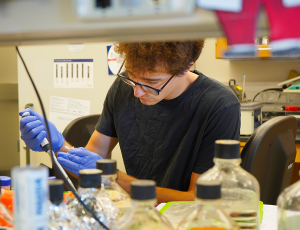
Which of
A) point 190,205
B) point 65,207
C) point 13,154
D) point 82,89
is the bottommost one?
point 13,154

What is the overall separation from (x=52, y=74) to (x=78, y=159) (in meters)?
1.40

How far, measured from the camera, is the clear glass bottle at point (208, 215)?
16.7 inches

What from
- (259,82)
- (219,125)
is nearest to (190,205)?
(219,125)

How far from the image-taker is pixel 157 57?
1118 millimetres

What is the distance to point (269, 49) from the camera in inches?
13.9

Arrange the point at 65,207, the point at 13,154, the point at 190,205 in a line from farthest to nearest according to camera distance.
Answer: the point at 13,154 < the point at 190,205 < the point at 65,207

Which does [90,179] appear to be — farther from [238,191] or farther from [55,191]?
[238,191]

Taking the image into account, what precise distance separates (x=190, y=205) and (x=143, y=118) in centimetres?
65

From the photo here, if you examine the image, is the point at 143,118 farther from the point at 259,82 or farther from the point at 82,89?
the point at 259,82

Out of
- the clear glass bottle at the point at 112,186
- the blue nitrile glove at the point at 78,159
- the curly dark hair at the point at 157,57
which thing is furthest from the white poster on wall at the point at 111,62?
the clear glass bottle at the point at 112,186

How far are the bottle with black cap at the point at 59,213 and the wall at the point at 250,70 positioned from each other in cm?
257

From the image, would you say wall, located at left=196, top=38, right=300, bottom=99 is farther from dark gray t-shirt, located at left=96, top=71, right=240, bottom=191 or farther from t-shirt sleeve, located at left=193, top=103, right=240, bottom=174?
t-shirt sleeve, located at left=193, top=103, right=240, bottom=174

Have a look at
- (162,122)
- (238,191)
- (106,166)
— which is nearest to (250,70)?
(162,122)

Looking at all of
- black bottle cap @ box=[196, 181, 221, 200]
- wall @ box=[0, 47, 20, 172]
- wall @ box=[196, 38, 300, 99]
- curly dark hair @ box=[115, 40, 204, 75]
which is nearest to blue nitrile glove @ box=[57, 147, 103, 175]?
curly dark hair @ box=[115, 40, 204, 75]
